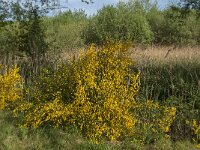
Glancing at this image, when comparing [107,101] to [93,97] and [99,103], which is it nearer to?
[99,103]

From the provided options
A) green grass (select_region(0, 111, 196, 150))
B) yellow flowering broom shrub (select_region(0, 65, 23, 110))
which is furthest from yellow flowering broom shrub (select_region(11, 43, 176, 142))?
yellow flowering broom shrub (select_region(0, 65, 23, 110))

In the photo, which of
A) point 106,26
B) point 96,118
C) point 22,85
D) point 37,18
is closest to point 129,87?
point 96,118

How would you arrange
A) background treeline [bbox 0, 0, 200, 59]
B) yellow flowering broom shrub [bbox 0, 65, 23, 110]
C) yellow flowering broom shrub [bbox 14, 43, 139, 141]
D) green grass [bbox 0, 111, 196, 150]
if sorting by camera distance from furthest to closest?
background treeline [bbox 0, 0, 200, 59]
yellow flowering broom shrub [bbox 0, 65, 23, 110]
yellow flowering broom shrub [bbox 14, 43, 139, 141]
green grass [bbox 0, 111, 196, 150]

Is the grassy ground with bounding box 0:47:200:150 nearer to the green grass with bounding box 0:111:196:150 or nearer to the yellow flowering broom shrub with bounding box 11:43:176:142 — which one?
the green grass with bounding box 0:111:196:150

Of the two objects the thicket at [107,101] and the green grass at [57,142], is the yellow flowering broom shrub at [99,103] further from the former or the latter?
the green grass at [57,142]

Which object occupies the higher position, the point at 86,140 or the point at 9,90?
the point at 9,90

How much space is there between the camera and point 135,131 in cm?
697

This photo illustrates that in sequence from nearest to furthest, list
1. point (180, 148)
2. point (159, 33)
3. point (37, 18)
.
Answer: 1. point (180, 148)
2. point (37, 18)
3. point (159, 33)

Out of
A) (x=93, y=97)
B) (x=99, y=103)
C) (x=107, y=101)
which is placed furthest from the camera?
(x=93, y=97)

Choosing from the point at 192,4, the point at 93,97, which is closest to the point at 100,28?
the point at 192,4

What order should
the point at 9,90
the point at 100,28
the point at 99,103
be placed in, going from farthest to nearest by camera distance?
the point at 100,28, the point at 9,90, the point at 99,103

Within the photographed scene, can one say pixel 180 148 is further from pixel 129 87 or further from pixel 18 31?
pixel 18 31

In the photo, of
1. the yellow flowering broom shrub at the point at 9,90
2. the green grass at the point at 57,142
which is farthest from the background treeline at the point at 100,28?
the green grass at the point at 57,142

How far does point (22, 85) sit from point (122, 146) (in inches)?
154
